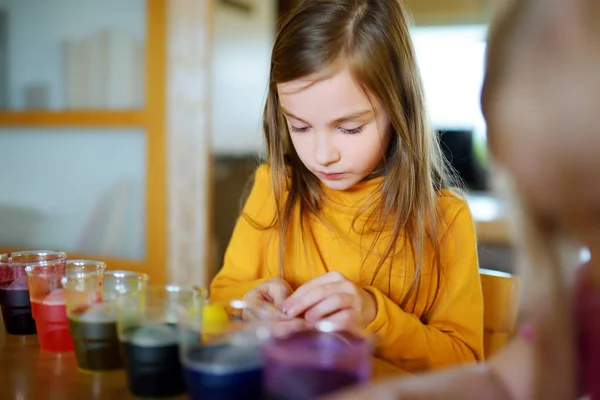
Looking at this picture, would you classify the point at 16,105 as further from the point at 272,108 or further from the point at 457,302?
the point at 457,302

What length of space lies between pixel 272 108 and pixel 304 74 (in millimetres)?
189

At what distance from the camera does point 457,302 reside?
1090mm

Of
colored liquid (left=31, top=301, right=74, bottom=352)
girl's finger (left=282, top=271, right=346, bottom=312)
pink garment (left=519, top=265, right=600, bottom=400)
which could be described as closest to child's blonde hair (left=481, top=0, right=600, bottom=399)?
pink garment (left=519, top=265, right=600, bottom=400)

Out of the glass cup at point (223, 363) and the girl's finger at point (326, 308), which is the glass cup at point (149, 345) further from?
the girl's finger at point (326, 308)

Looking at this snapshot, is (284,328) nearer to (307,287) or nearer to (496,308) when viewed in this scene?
(307,287)

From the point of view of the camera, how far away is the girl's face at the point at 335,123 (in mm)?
1037

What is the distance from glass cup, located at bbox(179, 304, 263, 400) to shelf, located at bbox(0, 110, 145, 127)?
222 centimetres

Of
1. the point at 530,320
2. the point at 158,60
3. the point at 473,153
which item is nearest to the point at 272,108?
the point at 530,320

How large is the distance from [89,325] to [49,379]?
74 mm

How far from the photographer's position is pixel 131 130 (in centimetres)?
283

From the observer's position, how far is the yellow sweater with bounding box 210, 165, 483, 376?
1.00 meters

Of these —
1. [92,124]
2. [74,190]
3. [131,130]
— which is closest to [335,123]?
[131,130]

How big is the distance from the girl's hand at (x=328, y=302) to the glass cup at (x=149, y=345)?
6.9 inches

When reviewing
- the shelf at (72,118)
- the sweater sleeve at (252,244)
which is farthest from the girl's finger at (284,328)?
the shelf at (72,118)
